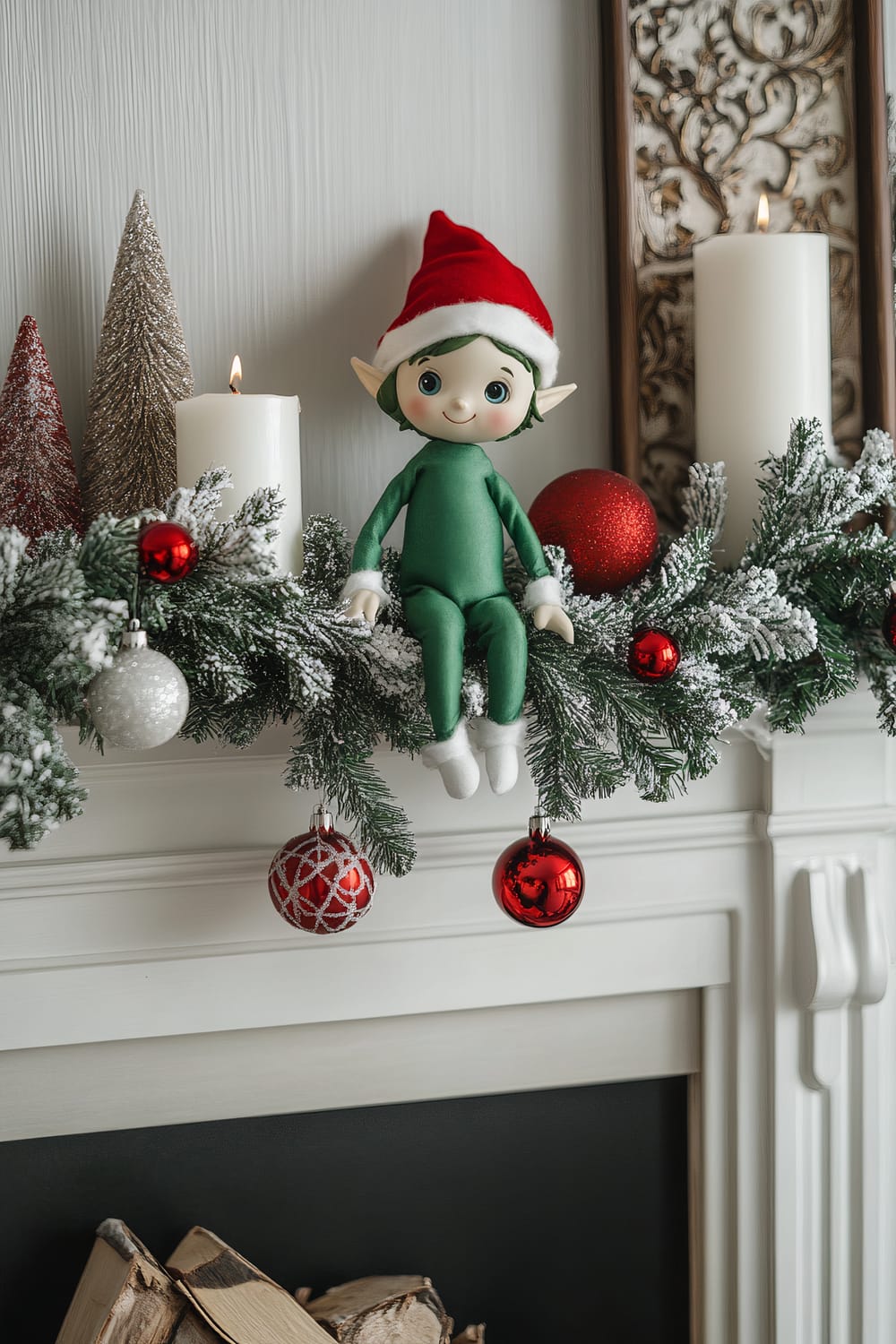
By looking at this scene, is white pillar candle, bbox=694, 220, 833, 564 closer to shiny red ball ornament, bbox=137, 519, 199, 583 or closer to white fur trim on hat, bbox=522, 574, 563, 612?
white fur trim on hat, bbox=522, 574, 563, 612

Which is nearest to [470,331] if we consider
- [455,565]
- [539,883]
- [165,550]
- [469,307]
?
[469,307]

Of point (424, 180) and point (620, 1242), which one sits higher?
point (424, 180)

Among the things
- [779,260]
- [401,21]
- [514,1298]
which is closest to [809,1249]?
[514,1298]

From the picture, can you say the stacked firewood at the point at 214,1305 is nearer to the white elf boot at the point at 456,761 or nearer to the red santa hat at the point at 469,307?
the white elf boot at the point at 456,761

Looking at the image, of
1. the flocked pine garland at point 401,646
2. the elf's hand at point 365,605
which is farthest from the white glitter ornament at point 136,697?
the elf's hand at point 365,605

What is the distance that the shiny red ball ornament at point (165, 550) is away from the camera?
0.60 m

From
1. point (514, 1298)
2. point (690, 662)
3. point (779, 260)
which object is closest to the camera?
point (690, 662)

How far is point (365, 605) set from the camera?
2.31ft

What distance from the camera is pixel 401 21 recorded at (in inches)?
35.2

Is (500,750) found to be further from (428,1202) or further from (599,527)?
(428,1202)

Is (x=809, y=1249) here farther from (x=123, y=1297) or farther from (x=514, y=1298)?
(x=123, y=1297)

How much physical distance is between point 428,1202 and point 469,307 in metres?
0.74

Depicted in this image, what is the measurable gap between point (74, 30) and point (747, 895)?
910 millimetres

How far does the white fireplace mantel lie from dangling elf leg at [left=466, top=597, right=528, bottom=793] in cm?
19
